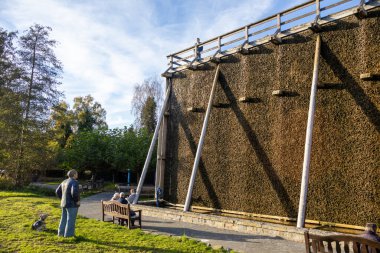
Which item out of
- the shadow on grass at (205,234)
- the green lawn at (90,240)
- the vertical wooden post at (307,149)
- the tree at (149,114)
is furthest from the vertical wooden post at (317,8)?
the tree at (149,114)

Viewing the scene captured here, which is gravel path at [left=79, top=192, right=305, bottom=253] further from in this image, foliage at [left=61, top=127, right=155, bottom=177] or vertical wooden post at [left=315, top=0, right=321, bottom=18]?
foliage at [left=61, top=127, right=155, bottom=177]

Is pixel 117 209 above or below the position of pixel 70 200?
below

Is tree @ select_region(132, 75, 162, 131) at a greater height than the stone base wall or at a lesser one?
greater

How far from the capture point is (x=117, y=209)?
9.81 metres

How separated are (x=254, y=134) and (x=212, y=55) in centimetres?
434

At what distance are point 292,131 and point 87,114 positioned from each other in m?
36.2

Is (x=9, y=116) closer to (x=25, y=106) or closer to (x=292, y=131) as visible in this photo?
(x=25, y=106)

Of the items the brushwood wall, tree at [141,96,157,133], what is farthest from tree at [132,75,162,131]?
the brushwood wall

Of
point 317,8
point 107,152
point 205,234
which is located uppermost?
point 317,8

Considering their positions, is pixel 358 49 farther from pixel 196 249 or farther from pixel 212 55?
pixel 196 249

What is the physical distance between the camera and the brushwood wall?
948 cm

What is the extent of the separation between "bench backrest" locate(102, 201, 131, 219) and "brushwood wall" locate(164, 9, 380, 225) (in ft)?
16.4

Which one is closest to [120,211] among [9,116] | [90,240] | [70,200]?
[90,240]

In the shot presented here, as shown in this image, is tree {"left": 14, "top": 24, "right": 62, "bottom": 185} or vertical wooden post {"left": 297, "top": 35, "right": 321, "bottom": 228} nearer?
vertical wooden post {"left": 297, "top": 35, "right": 321, "bottom": 228}
